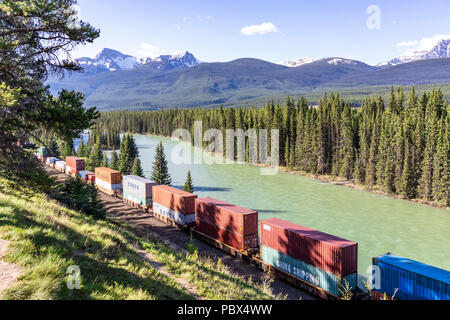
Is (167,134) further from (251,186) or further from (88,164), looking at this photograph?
(251,186)

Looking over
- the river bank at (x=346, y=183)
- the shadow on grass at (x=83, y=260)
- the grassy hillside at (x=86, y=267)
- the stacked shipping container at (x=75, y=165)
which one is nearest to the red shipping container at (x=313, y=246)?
the grassy hillside at (x=86, y=267)

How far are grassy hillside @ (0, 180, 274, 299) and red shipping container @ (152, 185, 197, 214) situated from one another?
53.3ft

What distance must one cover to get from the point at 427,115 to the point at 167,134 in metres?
131

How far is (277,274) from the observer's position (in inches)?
932

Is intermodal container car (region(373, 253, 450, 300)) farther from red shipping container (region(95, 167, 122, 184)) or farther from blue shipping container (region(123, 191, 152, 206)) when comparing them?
red shipping container (region(95, 167, 122, 184))

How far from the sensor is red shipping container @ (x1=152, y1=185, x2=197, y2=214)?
3334 cm

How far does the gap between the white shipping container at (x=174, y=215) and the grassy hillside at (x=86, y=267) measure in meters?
16.3

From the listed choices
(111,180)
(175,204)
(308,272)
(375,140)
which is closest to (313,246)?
(308,272)

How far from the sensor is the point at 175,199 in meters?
34.5

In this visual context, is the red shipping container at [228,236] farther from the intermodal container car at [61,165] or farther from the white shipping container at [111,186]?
the intermodal container car at [61,165]

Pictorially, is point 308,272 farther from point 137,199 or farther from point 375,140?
point 375,140

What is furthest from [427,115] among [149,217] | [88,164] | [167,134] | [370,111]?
[167,134]

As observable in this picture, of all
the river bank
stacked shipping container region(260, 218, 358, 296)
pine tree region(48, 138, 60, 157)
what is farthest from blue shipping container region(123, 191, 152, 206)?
pine tree region(48, 138, 60, 157)

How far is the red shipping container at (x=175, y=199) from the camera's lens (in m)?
33.3
